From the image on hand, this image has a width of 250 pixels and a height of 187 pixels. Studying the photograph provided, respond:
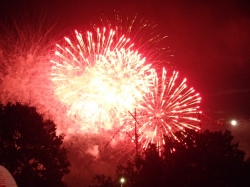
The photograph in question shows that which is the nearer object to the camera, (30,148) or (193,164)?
(193,164)

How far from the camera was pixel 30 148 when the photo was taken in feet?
70.0

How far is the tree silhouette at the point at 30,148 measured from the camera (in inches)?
797

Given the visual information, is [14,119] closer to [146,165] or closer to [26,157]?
[26,157]

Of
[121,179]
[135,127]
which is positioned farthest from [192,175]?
[135,127]

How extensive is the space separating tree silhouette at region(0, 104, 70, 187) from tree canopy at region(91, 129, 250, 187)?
5211mm

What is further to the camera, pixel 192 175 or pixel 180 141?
pixel 180 141

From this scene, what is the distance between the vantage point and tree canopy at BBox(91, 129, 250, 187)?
54.8 feet

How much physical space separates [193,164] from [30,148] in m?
11.0

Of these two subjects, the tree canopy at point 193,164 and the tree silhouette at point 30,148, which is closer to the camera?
the tree canopy at point 193,164

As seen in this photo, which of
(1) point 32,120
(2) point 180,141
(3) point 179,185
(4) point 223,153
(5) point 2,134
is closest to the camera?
(3) point 179,185

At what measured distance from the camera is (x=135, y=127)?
23500mm

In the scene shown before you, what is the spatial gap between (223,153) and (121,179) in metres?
6.48

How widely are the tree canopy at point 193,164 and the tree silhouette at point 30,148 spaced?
5211 millimetres

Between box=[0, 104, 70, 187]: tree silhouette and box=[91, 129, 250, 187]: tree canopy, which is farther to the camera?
box=[0, 104, 70, 187]: tree silhouette
